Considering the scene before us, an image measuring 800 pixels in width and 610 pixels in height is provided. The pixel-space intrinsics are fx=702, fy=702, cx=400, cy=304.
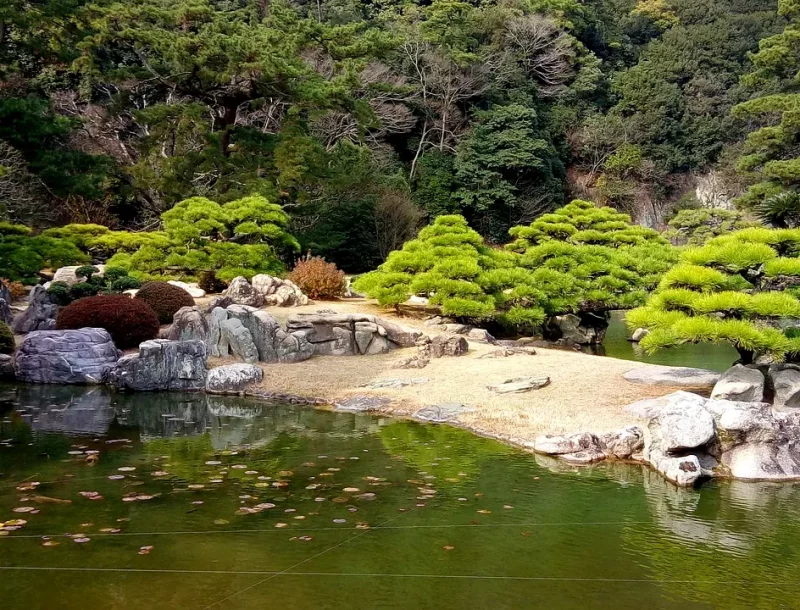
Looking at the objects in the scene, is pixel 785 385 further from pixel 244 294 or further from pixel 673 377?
pixel 244 294

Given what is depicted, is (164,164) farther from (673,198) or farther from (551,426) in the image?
(673,198)

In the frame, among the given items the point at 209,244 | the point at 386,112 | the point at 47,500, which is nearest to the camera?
the point at 47,500

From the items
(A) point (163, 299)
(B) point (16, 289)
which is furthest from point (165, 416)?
(B) point (16, 289)

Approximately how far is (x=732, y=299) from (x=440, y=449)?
2.95 meters

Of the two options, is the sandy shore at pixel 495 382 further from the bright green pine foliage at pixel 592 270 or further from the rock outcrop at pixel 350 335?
the bright green pine foliage at pixel 592 270

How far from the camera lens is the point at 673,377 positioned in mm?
7730

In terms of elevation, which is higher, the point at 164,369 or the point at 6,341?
the point at 6,341

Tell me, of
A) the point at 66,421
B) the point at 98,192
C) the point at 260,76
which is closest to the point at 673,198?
the point at 260,76

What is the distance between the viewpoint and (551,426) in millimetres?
6664

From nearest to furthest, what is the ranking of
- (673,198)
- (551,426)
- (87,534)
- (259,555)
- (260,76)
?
1. (259,555)
2. (87,534)
3. (551,426)
4. (260,76)
5. (673,198)

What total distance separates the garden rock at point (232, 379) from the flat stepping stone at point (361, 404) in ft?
4.62

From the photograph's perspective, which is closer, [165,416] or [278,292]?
[165,416]

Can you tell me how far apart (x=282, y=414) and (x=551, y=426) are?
2.93m

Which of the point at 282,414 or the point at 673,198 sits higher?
the point at 673,198
